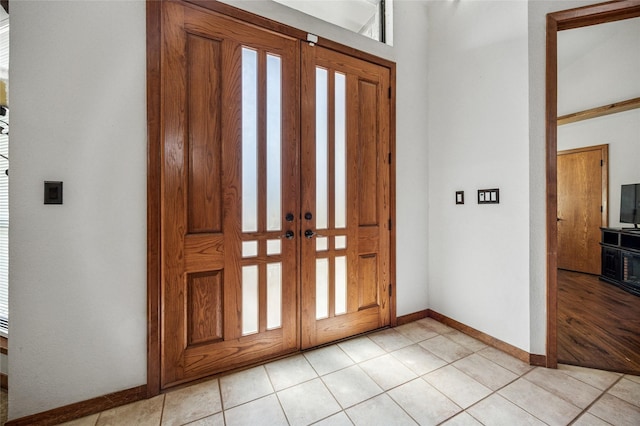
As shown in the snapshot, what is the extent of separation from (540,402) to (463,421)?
0.54 metres

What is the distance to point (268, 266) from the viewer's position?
1.97m

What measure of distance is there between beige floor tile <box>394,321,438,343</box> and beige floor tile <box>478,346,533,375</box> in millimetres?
411

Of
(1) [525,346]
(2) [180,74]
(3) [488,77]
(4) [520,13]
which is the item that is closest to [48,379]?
(2) [180,74]

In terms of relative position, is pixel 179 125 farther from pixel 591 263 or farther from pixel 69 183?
pixel 591 263

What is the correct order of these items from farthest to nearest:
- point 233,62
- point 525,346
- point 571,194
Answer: point 571,194 → point 525,346 → point 233,62

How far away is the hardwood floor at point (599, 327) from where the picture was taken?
1.93 meters

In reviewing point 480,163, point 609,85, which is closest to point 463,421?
point 480,163

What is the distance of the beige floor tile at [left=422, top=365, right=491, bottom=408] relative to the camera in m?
1.57

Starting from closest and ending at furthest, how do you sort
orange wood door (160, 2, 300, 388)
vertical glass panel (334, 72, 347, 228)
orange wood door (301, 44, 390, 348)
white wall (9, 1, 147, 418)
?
white wall (9, 1, 147, 418)
orange wood door (160, 2, 300, 388)
orange wood door (301, 44, 390, 348)
vertical glass panel (334, 72, 347, 228)

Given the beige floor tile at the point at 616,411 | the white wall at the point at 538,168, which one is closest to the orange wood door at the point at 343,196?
the white wall at the point at 538,168

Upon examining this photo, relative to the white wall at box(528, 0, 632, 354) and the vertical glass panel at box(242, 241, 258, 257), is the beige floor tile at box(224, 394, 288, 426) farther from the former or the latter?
the white wall at box(528, 0, 632, 354)

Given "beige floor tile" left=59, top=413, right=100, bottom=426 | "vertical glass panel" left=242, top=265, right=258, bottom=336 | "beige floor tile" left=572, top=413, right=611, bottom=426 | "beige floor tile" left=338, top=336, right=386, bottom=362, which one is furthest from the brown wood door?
"beige floor tile" left=59, top=413, right=100, bottom=426

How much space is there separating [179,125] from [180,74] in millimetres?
322

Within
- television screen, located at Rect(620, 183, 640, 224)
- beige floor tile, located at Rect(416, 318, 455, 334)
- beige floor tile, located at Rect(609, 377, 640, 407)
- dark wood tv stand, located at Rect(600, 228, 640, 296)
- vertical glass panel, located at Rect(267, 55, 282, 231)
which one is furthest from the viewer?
television screen, located at Rect(620, 183, 640, 224)
